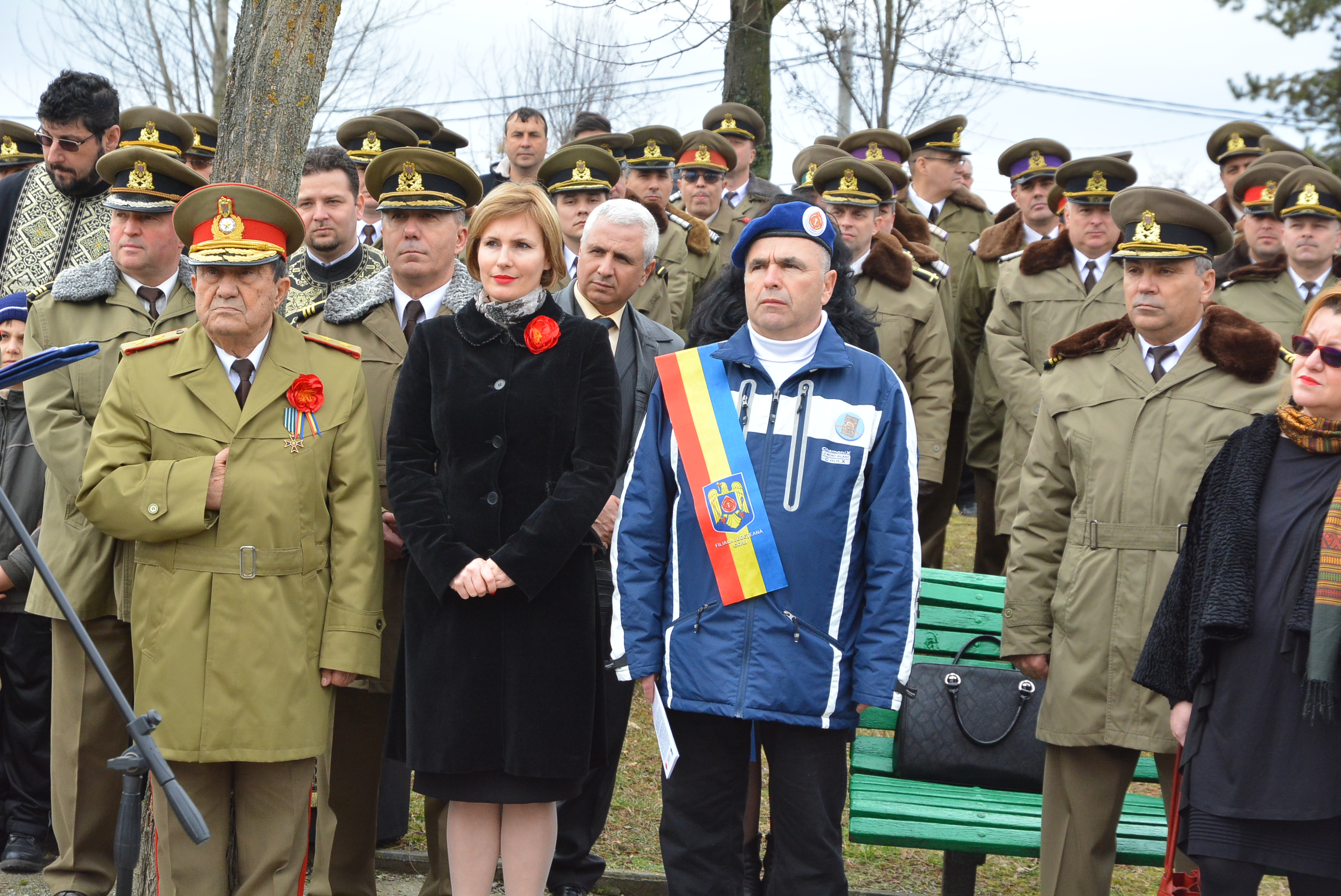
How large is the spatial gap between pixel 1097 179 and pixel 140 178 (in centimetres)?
462

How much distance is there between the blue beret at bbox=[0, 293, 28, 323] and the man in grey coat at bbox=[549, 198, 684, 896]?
2015mm

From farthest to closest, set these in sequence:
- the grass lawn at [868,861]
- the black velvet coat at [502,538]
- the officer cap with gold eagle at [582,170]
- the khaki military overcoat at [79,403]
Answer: the officer cap with gold eagle at [582,170]
the grass lawn at [868,861]
the khaki military overcoat at [79,403]
the black velvet coat at [502,538]

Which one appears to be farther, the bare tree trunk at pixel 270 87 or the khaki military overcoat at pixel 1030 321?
the khaki military overcoat at pixel 1030 321

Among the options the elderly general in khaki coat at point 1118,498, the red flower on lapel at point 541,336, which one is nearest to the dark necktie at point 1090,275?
the elderly general in khaki coat at point 1118,498

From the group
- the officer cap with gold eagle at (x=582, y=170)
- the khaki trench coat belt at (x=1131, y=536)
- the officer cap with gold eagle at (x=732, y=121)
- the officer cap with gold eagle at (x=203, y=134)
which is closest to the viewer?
the khaki trench coat belt at (x=1131, y=536)

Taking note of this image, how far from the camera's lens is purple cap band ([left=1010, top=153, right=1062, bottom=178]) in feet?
29.0

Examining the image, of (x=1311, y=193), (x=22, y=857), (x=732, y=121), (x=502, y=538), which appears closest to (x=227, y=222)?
(x=502, y=538)

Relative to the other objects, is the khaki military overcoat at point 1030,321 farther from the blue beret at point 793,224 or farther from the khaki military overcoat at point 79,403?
the khaki military overcoat at point 79,403

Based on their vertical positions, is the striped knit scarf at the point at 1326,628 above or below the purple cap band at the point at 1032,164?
below

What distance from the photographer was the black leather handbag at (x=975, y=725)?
4.95 meters

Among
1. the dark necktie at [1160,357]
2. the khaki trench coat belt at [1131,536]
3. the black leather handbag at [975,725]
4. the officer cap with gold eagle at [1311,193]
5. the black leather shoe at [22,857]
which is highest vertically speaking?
the officer cap with gold eagle at [1311,193]

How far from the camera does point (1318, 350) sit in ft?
12.7

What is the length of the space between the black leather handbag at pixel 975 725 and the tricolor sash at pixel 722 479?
1.30 metres

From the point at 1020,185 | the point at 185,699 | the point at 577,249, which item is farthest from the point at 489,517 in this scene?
the point at 1020,185
